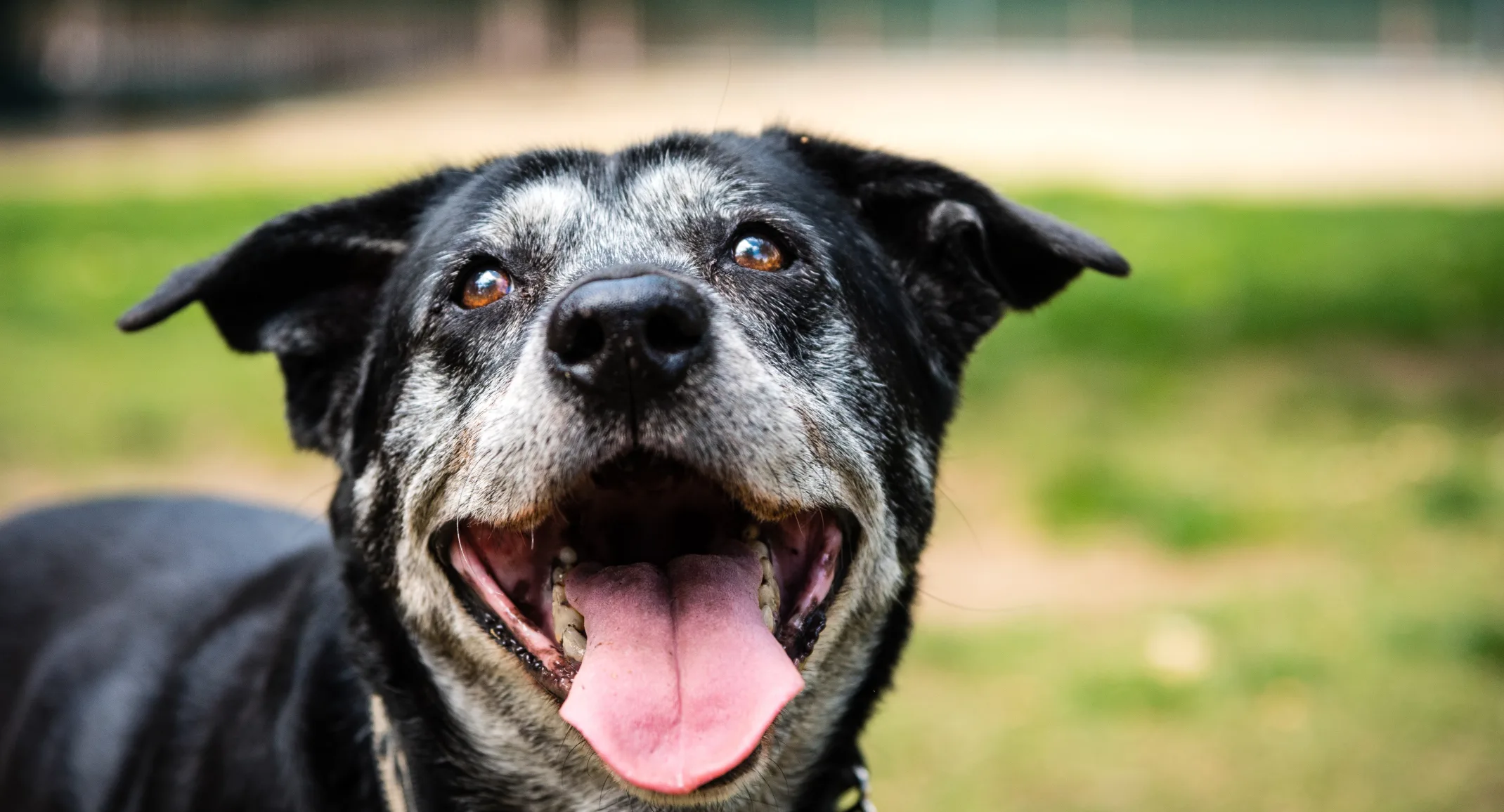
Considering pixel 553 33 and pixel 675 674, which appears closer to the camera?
pixel 675 674

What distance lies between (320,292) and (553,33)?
29.7 meters

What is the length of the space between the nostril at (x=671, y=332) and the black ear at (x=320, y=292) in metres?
1.03

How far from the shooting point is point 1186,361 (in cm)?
844

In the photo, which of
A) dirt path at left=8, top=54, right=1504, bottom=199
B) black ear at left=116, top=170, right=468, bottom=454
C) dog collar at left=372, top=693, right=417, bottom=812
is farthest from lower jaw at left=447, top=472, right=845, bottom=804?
dirt path at left=8, top=54, right=1504, bottom=199

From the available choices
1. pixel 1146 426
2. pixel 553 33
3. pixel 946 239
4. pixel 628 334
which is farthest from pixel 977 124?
pixel 628 334

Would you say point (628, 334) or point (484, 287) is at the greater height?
point (628, 334)

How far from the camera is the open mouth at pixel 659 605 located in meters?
2.40

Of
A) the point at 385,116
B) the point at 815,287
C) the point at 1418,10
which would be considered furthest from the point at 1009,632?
the point at 1418,10

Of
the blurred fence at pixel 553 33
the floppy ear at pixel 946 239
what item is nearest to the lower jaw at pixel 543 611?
the floppy ear at pixel 946 239

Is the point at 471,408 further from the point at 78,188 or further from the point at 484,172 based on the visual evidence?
the point at 78,188

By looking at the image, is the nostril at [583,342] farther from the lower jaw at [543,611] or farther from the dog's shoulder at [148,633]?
the dog's shoulder at [148,633]

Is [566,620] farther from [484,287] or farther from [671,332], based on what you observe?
[484,287]

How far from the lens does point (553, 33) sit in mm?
31578

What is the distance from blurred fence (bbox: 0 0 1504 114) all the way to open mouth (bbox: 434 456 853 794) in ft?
69.1
